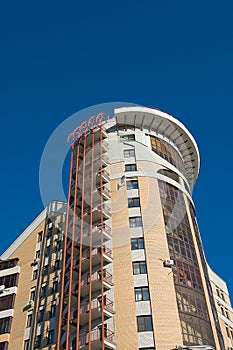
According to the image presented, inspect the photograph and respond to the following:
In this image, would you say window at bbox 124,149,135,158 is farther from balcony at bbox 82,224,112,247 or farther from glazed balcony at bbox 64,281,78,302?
glazed balcony at bbox 64,281,78,302

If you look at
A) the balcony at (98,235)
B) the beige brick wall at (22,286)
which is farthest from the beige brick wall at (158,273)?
the beige brick wall at (22,286)

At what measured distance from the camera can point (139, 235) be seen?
37406 mm

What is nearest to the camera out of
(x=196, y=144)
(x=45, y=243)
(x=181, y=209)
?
(x=181, y=209)

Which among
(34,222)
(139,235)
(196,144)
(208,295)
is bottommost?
(208,295)

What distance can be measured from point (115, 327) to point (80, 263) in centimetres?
660

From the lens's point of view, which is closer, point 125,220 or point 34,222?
point 125,220

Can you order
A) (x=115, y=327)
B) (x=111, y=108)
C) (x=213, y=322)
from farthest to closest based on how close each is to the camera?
(x=111, y=108) → (x=213, y=322) → (x=115, y=327)

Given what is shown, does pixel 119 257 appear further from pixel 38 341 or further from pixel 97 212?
pixel 38 341

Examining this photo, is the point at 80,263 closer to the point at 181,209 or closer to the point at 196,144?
the point at 181,209

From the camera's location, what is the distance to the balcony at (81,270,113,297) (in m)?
34.1

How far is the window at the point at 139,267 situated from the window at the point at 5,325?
47.8 ft

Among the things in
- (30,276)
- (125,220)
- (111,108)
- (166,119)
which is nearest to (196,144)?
(166,119)

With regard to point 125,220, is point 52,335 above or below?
below

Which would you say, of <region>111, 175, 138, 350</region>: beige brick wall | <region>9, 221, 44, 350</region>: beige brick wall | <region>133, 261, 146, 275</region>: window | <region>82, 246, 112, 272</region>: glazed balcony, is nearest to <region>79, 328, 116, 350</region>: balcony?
<region>111, 175, 138, 350</region>: beige brick wall
